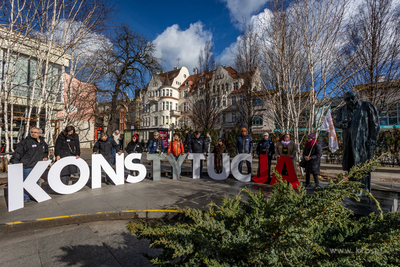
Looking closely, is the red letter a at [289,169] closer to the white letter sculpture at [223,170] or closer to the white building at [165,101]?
the white letter sculpture at [223,170]

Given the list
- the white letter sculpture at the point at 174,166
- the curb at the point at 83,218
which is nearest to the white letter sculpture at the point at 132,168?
the white letter sculpture at the point at 174,166

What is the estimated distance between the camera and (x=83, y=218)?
4152 mm

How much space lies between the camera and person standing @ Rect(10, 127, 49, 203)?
5.21m

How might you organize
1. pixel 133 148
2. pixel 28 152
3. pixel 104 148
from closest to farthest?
1. pixel 28 152
2. pixel 104 148
3. pixel 133 148

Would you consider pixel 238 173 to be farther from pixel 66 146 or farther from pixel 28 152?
pixel 28 152

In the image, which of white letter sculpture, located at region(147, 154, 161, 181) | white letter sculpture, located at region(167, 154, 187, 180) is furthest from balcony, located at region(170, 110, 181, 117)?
white letter sculpture, located at region(147, 154, 161, 181)

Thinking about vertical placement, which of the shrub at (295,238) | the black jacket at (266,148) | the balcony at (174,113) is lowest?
the shrub at (295,238)

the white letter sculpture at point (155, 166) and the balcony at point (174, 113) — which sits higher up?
the balcony at point (174, 113)

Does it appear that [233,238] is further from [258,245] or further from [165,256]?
[165,256]

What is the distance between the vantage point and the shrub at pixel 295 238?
1073mm

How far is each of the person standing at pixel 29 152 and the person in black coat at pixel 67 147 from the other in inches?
36.1

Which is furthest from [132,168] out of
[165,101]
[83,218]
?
[165,101]

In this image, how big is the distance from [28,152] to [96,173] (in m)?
1.82

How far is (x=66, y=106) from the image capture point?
28.7ft
